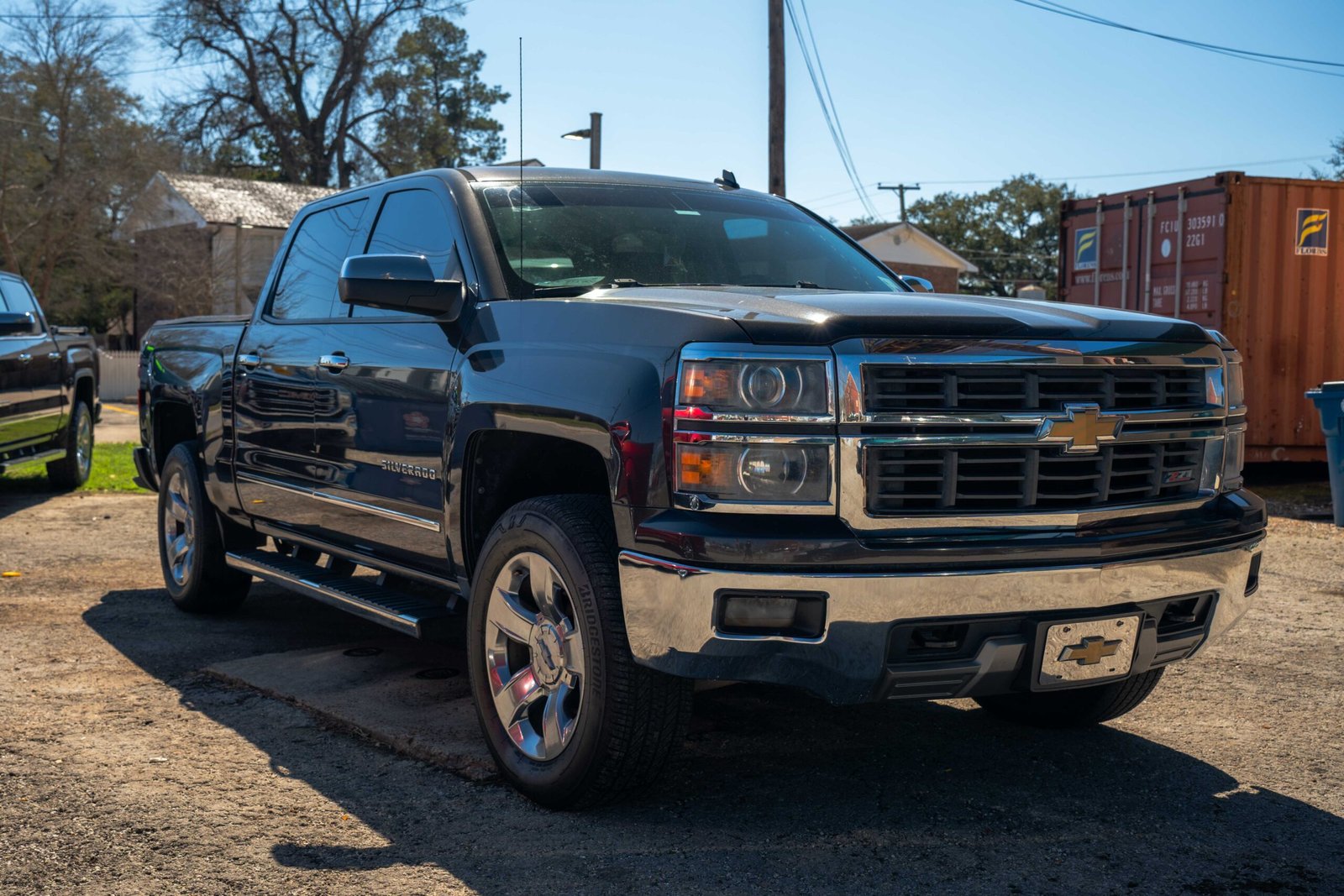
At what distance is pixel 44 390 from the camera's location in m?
11.0

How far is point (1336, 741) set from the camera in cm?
446

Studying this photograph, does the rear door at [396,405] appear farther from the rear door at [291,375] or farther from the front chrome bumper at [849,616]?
the front chrome bumper at [849,616]

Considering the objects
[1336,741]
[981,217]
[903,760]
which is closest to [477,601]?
[903,760]

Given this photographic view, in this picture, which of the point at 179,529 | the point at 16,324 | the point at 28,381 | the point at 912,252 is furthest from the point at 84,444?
the point at 912,252

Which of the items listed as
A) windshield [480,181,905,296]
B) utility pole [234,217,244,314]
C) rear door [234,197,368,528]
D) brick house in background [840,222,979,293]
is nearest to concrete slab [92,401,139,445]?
utility pole [234,217,244,314]

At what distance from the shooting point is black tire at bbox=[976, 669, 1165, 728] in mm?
4398

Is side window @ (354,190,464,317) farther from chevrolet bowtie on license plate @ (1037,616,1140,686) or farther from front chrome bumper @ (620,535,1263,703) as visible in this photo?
chevrolet bowtie on license plate @ (1037,616,1140,686)

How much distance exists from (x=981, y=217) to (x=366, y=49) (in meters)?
42.7

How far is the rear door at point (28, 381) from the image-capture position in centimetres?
1023

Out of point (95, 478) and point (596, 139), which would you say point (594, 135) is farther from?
point (95, 478)

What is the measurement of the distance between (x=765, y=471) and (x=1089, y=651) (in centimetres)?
98

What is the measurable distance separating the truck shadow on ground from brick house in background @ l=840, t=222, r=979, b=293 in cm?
4055

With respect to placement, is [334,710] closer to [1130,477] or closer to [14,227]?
[1130,477]

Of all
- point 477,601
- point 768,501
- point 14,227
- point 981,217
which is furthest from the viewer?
point 981,217
